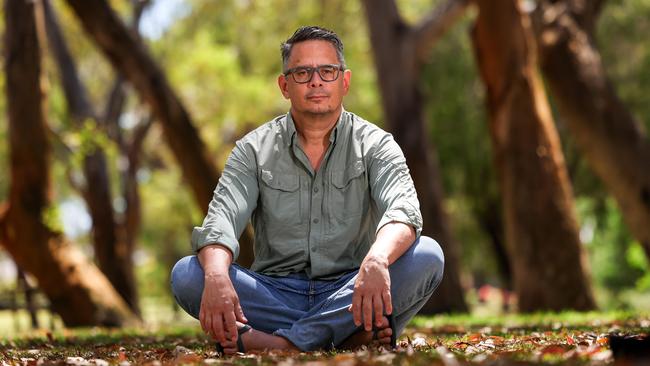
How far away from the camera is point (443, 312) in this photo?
1524 centimetres

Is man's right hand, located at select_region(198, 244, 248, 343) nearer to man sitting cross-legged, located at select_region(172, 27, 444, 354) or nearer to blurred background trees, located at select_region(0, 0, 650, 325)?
man sitting cross-legged, located at select_region(172, 27, 444, 354)

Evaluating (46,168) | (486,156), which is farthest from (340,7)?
(46,168)

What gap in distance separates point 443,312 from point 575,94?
368 centimetres

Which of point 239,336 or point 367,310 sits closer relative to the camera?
point 367,310

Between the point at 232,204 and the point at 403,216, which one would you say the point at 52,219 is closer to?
the point at 232,204

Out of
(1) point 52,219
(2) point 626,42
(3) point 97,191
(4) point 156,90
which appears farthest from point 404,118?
(2) point 626,42

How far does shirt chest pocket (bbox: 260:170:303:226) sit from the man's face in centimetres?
35

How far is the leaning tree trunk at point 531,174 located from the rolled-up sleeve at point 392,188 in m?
8.23

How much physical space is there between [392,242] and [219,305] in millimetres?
818

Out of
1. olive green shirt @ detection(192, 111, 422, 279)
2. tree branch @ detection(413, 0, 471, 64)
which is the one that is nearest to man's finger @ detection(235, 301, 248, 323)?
olive green shirt @ detection(192, 111, 422, 279)

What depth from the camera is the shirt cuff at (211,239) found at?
488 centimetres

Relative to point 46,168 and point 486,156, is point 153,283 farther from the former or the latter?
point 46,168

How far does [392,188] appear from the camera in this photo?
5.07m

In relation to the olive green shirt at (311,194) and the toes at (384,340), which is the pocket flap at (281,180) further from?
the toes at (384,340)
